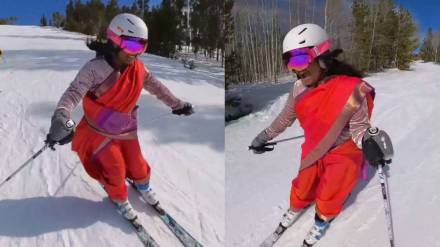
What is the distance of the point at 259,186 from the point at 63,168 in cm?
48

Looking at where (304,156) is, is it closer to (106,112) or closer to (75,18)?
(106,112)

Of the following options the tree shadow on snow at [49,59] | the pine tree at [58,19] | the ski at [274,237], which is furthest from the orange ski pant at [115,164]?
the tree shadow on snow at [49,59]

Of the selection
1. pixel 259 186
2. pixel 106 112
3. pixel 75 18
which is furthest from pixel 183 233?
pixel 75 18

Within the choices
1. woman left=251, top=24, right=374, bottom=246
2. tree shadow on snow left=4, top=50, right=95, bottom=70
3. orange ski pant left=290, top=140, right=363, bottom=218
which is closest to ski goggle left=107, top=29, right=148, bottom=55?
woman left=251, top=24, right=374, bottom=246

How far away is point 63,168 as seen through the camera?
3.33 ft

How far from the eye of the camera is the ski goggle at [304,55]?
25.8 inches

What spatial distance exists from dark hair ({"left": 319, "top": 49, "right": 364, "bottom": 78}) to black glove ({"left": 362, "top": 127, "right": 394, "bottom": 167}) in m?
0.10

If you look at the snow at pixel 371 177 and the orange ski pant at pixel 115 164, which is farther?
the orange ski pant at pixel 115 164

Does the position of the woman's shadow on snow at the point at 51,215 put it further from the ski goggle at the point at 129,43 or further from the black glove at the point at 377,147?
the black glove at the point at 377,147

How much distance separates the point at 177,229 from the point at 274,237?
0.68 feet

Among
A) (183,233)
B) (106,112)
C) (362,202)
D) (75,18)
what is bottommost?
(183,233)

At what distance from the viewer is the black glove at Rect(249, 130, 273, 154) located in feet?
2.70

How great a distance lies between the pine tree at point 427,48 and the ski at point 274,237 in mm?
386

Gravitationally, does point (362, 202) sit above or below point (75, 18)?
below
